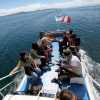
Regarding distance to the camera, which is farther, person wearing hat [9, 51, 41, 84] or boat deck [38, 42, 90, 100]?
boat deck [38, 42, 90, 100]

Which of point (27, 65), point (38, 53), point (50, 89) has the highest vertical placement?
point (27, 65)

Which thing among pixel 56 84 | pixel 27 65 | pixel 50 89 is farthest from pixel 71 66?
pixel 27 65

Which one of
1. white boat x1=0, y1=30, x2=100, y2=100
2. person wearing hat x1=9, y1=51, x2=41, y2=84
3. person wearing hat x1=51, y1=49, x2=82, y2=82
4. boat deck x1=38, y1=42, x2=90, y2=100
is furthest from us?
boat deck x1=38, y1=42, x2=90, y2=100

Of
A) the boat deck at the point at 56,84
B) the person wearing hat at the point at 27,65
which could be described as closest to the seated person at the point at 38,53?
the boat deck at the point at 56,84

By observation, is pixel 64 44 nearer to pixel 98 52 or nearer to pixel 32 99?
pixel 32 99

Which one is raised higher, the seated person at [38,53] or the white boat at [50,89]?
the seated person at [38,53]

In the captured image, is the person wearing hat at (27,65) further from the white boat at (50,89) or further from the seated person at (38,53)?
the seated person at (38,53)

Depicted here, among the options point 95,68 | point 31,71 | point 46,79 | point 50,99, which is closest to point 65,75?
point 46,79

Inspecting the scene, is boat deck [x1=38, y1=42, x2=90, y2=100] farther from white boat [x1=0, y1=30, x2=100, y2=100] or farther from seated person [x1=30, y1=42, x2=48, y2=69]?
seated person [x1=30, y1=42, x2=48, y2=69]

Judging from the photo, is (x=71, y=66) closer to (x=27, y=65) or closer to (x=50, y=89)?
(x=50, y=89)

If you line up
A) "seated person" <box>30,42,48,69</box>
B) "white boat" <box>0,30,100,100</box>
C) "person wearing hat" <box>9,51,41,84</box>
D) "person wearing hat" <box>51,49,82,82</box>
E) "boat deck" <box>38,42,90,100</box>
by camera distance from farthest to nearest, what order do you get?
"seated person" <box>30,42,48,69</box> → "boat deck" <box>38,42,90,100</box> → "person wearing hat" <box>9,51,41,84</box> → "person wearing hat" <box>51,49,82,82</box> → "white boat" <box>0,30,100,100</box>

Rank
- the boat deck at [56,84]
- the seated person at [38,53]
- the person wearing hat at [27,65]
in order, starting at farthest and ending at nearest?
the seated person at [38,53], the boat deck at [56,84], the person wearing hat at [27,65]

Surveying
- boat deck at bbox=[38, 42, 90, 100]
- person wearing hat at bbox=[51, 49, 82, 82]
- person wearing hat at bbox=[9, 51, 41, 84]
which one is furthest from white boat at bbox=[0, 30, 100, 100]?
person wearing hat at bbox=[9, 51, 41, 84]

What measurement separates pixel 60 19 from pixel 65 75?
30.6 ft
